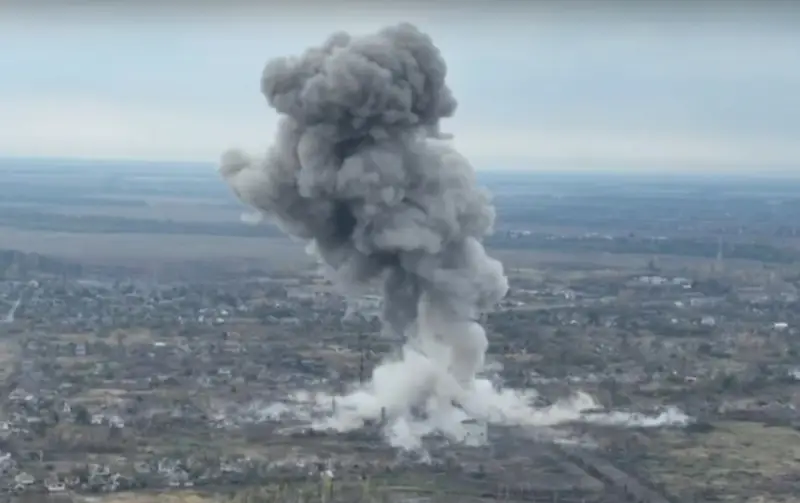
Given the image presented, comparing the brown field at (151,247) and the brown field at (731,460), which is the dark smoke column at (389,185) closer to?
the brown field at (151,247)

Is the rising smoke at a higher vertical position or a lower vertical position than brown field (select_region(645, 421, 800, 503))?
higher

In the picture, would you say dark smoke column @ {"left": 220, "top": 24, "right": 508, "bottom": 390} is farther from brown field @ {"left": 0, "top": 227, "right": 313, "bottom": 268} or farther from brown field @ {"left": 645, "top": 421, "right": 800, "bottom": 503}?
brown field @ {"left": 645, "top": 421, "right": 800, "bottom": 503}

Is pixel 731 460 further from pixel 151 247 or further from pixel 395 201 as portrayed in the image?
pixel 151 247

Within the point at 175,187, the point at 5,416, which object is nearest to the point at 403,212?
the point at 175,187

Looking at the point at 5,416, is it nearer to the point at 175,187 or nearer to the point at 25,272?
the point at 25,272

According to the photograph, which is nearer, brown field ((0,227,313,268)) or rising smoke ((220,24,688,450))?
rising smoke ((220,24,688,450))

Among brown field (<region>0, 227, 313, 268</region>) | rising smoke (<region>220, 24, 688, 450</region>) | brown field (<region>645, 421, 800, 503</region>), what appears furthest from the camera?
brown field (<region>0, 227, 313, 268</region>)

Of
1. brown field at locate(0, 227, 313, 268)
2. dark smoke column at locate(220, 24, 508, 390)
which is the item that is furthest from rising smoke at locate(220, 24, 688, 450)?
brown field at locate(0, 227, 313, 268)

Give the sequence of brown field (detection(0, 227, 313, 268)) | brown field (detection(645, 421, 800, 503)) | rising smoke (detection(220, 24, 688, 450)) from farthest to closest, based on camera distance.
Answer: brown field (detection(0, 227, 313, 268)) → rising smoke (detection(220, 24, 688, 450)) → brown field (detection(645, 421, 800, 503))
